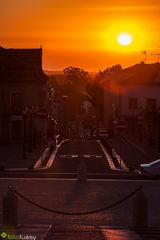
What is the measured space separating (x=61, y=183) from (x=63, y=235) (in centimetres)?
1550

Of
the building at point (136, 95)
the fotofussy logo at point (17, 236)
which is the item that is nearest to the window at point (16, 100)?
the building at point (136, 95)

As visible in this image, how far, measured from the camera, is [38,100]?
3226 inches

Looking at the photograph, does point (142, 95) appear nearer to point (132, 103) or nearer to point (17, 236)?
point (132, 103)

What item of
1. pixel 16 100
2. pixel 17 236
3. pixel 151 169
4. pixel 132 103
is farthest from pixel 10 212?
pixel 132 103

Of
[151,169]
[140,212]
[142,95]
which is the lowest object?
[151,169]

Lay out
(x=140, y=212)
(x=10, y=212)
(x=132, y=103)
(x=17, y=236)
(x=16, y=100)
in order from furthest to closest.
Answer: (x=132, y=103) → (x=16, y=100) → (x=140, y=212) → (x=10, y=212) → (x=17, y=236)

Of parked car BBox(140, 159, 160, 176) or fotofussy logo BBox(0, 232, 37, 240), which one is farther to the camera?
parked car BBox(140, 159, 160, 176)

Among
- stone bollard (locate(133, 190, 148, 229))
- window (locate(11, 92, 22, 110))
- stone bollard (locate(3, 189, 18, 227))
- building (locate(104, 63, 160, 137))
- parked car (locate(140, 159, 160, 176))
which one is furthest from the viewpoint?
building (locate(104, 63, 160, 137))

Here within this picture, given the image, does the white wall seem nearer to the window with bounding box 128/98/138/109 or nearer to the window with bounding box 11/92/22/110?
the window with bounding box 128/98/138/109

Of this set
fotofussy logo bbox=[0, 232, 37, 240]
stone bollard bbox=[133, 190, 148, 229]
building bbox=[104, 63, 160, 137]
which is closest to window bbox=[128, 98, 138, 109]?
building bbox=[104, 63, 160, 137]

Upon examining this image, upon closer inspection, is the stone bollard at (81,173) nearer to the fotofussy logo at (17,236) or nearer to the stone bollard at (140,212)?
the stone bollard at (140,212)

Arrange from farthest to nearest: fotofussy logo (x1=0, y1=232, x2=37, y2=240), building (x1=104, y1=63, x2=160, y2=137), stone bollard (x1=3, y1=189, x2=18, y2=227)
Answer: building (x1=104, y1=63, x2=160, y2=137), stone bollard (x1=3, y1=189, x2=18, y2=227), fotofussy logo (x1=0, y1=232, x2=37, y2=240)

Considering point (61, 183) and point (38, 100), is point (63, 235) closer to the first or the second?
point (61, 183)

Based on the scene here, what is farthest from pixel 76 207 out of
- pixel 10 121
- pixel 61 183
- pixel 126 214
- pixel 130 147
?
pixel 10 121
